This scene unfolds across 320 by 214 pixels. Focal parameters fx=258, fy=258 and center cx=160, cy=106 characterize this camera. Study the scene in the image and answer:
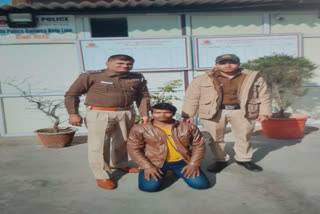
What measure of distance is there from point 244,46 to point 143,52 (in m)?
2.26

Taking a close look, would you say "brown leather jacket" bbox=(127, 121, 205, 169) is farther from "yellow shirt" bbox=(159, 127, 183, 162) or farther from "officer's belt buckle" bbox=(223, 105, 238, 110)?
"officer's belt buckle" bbox=(223, 105, 238, 110)

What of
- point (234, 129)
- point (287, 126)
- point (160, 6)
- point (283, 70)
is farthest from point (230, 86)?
point (160, 6)

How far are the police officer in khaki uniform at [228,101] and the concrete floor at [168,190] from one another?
0.44 m

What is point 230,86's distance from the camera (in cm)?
336

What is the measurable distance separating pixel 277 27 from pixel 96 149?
493 cm

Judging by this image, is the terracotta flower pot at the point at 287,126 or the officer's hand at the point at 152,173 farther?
the terracotta flower pot at the point at 287,126

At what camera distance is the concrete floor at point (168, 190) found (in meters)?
2.62

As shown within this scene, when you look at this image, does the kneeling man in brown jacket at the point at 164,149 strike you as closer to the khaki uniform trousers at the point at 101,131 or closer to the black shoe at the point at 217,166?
the khaki uniform trousers at the point at 101,131

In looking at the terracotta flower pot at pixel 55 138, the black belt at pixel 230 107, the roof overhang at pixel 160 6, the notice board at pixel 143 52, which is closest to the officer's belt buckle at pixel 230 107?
the black belt at pixel 230 107

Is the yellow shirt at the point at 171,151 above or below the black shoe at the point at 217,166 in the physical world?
above

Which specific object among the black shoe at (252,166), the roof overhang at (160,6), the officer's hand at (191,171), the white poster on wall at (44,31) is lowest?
the black shoe at (252,166)

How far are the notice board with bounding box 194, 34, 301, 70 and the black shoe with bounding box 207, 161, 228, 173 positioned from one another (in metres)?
2.72

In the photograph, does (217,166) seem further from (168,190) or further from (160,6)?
(160,6)

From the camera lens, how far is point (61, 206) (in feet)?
8.96
